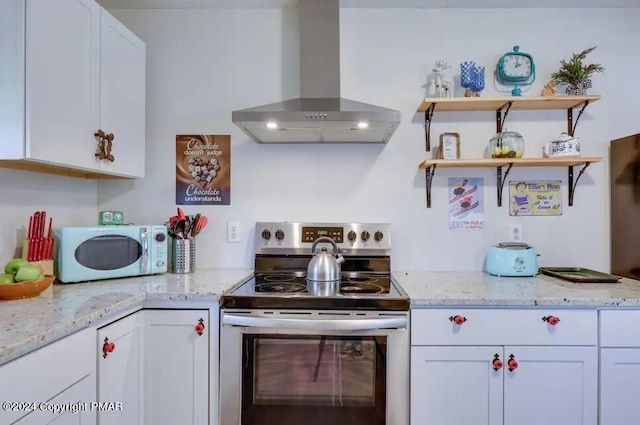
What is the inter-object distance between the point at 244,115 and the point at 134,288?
903 millimetres

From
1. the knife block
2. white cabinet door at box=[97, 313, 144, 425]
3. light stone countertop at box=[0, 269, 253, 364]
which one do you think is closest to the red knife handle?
the knife block

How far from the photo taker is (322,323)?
5.07 ft

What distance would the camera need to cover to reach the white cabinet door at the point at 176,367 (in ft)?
5.23

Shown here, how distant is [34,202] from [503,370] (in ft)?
7.22

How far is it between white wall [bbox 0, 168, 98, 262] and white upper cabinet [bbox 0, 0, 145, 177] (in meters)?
0.07

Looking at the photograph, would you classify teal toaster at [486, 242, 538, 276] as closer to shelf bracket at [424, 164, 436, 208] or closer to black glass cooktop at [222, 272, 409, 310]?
shelf bracket at [424, 164, 436, 208]

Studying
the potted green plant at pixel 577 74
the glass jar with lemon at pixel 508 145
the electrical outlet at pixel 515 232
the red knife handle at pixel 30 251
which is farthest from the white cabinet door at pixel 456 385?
the red knife handle at pixel 30 251

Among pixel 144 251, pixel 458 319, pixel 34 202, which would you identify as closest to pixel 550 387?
pixel 458 319

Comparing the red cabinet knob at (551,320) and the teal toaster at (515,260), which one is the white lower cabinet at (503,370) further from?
the teal toaster at (515,260)

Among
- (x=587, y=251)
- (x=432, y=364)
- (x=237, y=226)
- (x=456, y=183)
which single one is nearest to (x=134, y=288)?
(x=237, y=226)

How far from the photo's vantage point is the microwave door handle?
1.94 metres

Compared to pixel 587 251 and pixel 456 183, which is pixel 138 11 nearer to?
pixel 456 183

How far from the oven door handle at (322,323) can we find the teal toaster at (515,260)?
776mm

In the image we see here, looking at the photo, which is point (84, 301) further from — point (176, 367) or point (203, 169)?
point (203, 169)
